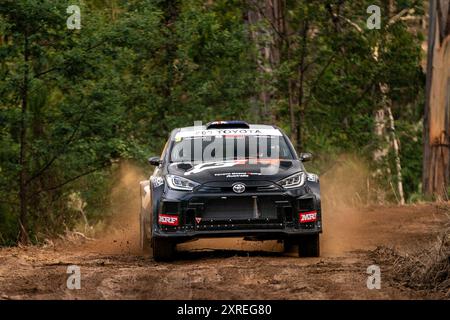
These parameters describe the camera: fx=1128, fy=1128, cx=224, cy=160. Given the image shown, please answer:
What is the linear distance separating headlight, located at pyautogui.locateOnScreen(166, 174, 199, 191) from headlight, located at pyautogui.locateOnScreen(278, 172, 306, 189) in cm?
101

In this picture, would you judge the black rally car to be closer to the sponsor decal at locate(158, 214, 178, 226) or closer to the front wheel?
the sponsor decal at locate(158, 214, 178, 226)

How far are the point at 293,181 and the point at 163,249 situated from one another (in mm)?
1709

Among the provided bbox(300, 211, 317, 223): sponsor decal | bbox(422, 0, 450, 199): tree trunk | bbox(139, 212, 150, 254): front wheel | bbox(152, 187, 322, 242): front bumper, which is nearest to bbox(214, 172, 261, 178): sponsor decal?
bbox(152, 187, 322, 242): front bumper

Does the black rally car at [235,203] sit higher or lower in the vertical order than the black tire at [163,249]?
higher

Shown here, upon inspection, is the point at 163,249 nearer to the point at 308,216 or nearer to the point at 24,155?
the point at 308,216

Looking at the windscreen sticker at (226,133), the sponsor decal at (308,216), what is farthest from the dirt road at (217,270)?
the windscreen sticker at (226,133)

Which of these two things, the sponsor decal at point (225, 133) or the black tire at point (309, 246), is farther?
the sponsor decal at point (225, 133)

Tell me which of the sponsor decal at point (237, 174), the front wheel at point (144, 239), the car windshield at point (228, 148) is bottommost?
the front wheel at point (144, 239)

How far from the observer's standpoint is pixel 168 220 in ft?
42.3

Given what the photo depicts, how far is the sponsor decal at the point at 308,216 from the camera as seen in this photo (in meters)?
13.0

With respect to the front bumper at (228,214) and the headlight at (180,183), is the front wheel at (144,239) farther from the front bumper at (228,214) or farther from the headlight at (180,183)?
the front bumper at (228,214)

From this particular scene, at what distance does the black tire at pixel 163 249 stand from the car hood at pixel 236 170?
31.7 inches
